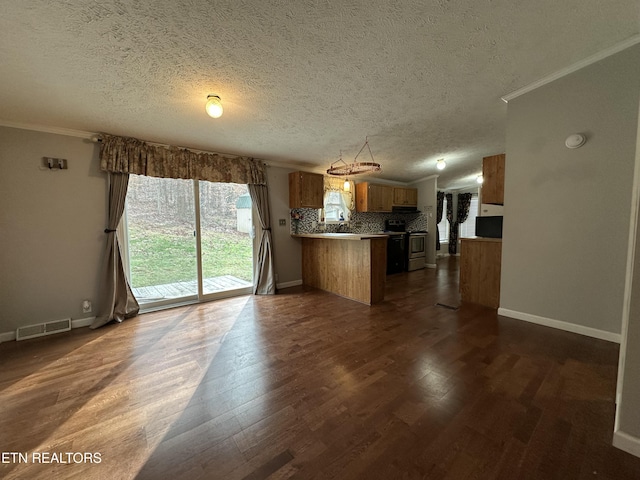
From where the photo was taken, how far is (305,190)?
4539 millimetres

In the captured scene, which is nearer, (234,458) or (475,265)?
(234,458)

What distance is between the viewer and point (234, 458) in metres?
1.23

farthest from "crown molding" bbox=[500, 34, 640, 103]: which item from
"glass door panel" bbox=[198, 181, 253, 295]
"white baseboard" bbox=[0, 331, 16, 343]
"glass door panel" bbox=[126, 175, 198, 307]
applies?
"white baseboard" bbox=[0, 331, 16, 343]

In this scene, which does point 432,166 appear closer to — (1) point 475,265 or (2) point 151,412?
(1) point 475,265

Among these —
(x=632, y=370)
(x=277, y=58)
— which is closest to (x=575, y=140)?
(x=632, y=370)

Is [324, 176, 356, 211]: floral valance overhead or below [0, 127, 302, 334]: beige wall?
overhead

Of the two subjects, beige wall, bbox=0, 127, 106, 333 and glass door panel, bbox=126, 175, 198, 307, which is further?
glass door panel, bbox=126, 175, 198, 307

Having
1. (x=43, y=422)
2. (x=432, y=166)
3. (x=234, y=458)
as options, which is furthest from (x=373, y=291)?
(x=432, y=166)

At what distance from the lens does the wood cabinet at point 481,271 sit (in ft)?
10.7

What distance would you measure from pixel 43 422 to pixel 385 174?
629 cm

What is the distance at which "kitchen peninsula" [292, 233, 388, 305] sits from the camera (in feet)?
11.6

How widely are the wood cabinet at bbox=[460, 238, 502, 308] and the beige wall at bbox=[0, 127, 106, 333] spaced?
16.7 feet

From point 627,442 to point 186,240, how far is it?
4.56m

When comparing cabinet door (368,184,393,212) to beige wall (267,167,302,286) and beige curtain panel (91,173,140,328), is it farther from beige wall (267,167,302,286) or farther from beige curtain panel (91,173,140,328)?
beige curtain panel (91,173,140,328)
